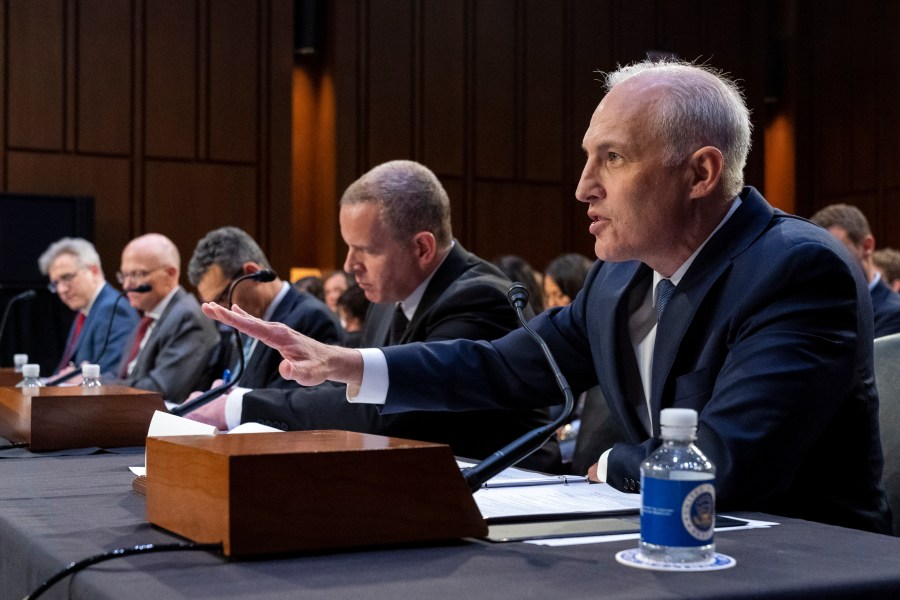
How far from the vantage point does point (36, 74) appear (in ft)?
27.5

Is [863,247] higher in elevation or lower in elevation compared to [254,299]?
higher

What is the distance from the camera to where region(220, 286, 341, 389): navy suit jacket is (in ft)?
13.4

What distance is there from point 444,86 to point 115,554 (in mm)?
8855

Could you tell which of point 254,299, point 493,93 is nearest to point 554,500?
point 254,299

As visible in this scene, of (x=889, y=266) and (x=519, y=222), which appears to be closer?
(x=889, y=266)

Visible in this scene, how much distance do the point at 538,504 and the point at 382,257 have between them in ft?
5.66

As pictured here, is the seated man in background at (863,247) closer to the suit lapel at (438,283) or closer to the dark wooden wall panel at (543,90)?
the suit lapel at (438,283)

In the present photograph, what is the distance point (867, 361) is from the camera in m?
1.81

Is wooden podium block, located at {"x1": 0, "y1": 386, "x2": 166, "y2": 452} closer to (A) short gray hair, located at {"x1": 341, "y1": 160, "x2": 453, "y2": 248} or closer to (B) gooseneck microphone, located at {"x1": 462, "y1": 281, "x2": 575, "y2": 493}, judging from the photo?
(A) short gray hair, located at {"x1": 341, "y1": 160, "x2": 453, "y2": 248}

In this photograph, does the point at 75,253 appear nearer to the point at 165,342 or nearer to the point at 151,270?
the point at 151,270

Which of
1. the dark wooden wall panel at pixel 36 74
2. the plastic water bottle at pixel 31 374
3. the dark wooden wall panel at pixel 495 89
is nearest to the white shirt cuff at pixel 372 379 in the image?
the plastic water bottle at pixel 31 374

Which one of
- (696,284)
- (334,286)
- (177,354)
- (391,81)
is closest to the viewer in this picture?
(696,284)

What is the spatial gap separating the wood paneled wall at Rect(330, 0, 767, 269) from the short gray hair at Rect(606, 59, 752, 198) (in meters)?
7.53

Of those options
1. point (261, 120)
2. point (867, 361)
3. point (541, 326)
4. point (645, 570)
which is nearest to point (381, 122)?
point (261, 120)
